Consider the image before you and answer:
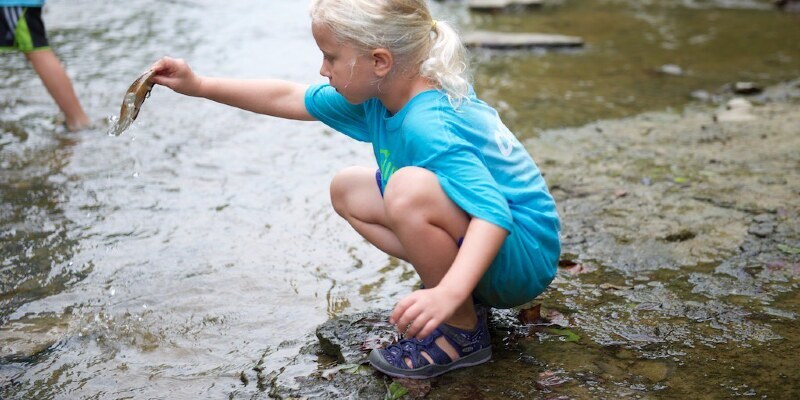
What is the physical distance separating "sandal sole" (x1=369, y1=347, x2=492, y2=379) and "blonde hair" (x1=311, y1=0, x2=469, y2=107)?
2.23 ft

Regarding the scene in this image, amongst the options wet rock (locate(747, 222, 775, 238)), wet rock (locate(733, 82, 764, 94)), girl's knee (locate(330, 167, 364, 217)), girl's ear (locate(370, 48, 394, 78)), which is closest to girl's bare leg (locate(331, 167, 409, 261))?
girl's knee (locate(330, 167, 364, 217))

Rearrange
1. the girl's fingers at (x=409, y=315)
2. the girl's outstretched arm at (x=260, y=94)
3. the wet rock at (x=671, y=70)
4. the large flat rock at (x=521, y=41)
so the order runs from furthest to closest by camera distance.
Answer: the large flat rock at (x=521, y=41), the wet rock at (x=671, y=70), the girl's outstretched arm at (x=260, y=94), the girl's fingers at (x=409, y=315)

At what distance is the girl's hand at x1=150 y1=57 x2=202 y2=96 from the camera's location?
2.55m

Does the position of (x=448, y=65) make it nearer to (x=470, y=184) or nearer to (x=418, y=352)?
(x=470, y=184)

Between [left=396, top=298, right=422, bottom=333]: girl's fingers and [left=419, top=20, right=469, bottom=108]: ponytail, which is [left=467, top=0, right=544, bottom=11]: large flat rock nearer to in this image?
[left=419, top=20, right=469, bottom=108]: ponytail

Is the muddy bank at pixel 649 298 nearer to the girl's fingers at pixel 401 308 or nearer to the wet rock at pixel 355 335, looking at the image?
the wet rock at pixel 355 335

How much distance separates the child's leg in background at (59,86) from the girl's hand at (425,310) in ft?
10.7

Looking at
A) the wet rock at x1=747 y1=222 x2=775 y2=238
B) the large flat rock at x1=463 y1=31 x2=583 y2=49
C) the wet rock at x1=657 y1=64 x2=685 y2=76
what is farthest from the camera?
the large flat rock at x1=463 y1=31 x2=583 y2=49

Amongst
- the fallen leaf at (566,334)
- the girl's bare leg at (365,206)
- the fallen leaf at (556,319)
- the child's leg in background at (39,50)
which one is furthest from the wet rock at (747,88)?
the child's leg in background at (39,50)

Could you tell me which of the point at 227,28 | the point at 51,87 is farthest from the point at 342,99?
the point at 227,28

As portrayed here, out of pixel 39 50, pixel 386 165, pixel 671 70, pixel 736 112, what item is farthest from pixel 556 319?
pixel 671 70

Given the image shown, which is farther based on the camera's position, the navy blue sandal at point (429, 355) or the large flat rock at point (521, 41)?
the large flat rock at point (521, 41)

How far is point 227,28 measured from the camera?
7023 mm

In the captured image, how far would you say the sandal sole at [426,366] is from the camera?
222 cm
